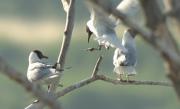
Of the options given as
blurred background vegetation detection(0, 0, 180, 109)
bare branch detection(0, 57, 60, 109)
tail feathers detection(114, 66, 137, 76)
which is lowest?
blurred background vegetation detection(0, 0, 180, 109)

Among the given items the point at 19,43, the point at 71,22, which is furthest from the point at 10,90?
the point at 71,22

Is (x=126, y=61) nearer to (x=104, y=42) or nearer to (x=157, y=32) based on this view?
(x=104, y=42)

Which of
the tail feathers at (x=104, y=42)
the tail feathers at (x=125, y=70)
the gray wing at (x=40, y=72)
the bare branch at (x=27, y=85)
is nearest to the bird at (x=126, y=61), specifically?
the tail feathers at (x=125, y=70)

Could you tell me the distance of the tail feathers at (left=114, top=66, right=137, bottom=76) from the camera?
Result: 572 cm

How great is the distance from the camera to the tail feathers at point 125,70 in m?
5.72

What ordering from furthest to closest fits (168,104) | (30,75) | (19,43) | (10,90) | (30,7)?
(30,7)
(19,43)
(10,90)
(168,104)
(30,75)

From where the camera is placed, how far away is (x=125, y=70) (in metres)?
5.80

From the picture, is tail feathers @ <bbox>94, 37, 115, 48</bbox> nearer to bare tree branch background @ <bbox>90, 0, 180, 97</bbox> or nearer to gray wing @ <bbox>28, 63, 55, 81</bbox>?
gray wing @ <bbox>28, 63, 55, 81</bbox>

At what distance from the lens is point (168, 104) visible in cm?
3114

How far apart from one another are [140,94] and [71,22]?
33078 mm

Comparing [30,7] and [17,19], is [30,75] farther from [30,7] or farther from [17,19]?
[30,7]

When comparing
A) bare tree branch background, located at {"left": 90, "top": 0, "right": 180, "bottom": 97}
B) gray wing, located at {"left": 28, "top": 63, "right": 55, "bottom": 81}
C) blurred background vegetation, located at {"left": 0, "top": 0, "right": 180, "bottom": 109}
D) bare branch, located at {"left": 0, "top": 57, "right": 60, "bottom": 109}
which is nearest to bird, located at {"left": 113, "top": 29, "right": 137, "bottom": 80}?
gray wing, located at {"left": 28, "top": 63, "right": 55, "bottom": 81}

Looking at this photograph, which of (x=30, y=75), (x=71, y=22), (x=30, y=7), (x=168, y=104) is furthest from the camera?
(x=30, y=7)

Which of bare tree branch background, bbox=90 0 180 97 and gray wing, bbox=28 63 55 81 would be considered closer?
bare tree branch background, bbox=90 0 180 97
